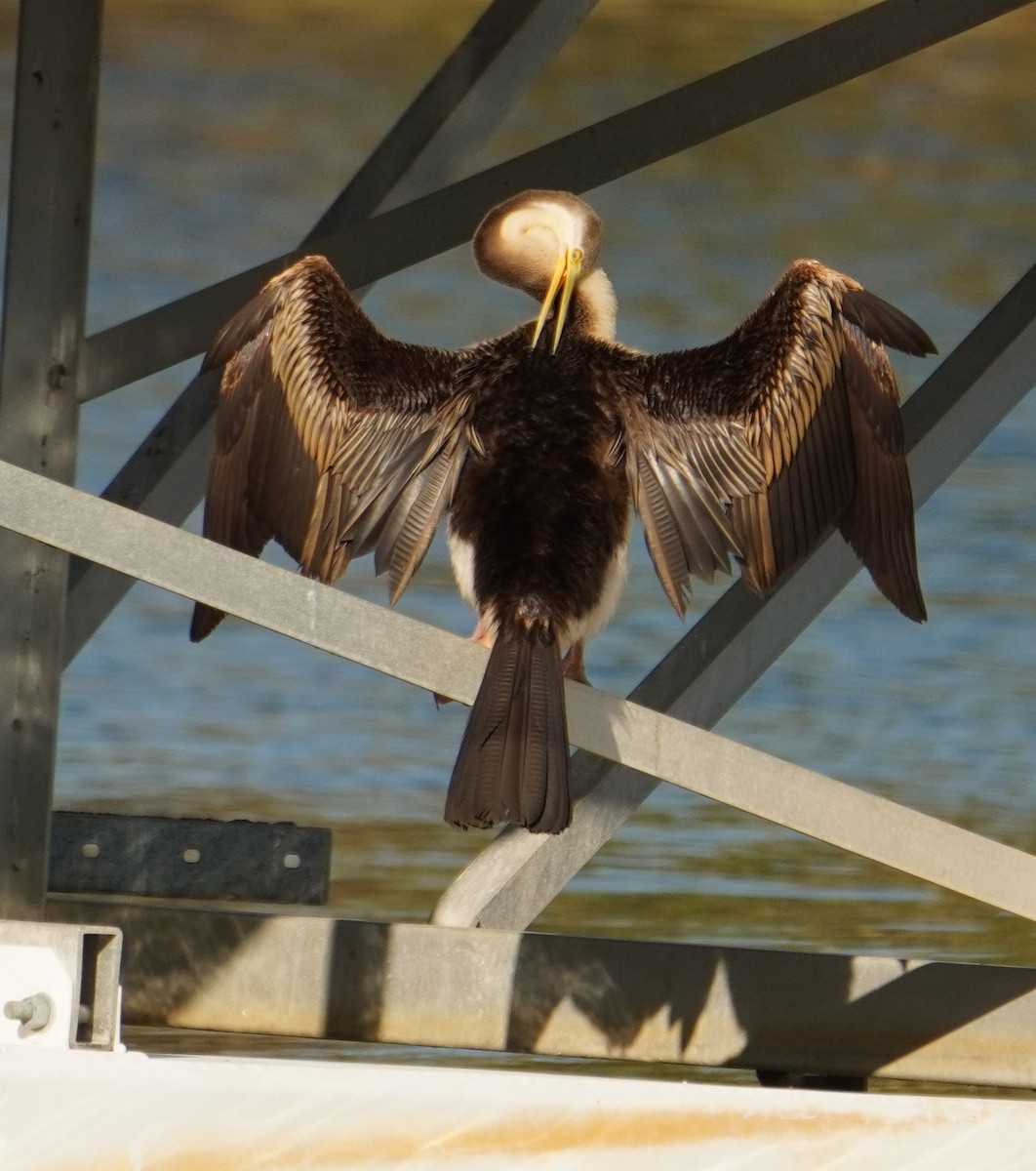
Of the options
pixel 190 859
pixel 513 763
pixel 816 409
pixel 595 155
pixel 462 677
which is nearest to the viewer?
pixel 462 677

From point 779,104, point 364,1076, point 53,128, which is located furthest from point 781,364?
point 364,1076

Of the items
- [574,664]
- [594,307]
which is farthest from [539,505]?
[594,307]

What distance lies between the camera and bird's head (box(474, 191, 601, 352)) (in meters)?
3.37

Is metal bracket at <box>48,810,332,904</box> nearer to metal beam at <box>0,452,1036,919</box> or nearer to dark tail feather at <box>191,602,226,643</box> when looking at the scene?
dark tail feather at <box>191,602,226,643</box>

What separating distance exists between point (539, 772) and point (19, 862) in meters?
1.05

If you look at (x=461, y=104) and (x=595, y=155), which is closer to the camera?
(x=595, y=155)

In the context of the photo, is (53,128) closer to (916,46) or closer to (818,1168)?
(916,46)

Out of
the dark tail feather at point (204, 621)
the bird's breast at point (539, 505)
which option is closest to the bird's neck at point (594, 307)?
the bird's breast at point (539, 505)

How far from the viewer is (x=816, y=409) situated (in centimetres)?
318

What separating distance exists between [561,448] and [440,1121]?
109cm

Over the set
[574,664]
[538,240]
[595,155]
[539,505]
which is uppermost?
[595,155]

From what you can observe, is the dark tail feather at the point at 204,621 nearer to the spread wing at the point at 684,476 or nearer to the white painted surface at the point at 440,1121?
the spread wing at the point at 684,476

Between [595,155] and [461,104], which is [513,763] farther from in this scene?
[461,104]

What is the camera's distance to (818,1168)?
2232 mm
